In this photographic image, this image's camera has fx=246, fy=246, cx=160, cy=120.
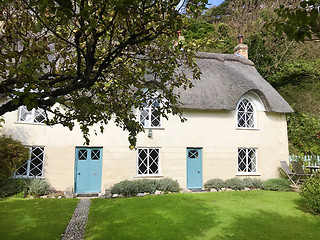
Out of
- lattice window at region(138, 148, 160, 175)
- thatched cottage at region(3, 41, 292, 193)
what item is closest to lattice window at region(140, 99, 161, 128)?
thatched cottage at region(3, 41, 292, 193)

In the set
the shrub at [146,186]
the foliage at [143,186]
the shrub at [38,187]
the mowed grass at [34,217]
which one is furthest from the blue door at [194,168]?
the shrub at [38,187]

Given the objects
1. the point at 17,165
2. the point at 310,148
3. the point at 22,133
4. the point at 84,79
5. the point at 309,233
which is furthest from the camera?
the point at 310,148

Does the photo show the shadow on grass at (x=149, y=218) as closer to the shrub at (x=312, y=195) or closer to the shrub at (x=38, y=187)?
the shrub at (x=38, y=187)

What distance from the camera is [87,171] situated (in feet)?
37.8

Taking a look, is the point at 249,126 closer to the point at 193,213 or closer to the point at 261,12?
the point at 193,213

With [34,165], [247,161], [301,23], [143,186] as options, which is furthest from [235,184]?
[301,23]

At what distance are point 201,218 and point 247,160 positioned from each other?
7.68m

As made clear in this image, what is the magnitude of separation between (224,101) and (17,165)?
10.3m

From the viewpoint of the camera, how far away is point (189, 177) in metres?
12.8

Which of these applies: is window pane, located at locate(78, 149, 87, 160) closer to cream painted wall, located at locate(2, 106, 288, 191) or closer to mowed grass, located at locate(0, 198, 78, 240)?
cream painted wall, located at locate(2, 106, 288, 191)

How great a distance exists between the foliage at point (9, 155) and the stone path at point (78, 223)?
2.88 meters

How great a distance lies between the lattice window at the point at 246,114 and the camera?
1432cm

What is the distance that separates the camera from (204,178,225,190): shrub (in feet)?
41.1

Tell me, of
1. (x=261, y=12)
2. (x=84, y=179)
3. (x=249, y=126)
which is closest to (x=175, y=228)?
(x=84, y=179)
